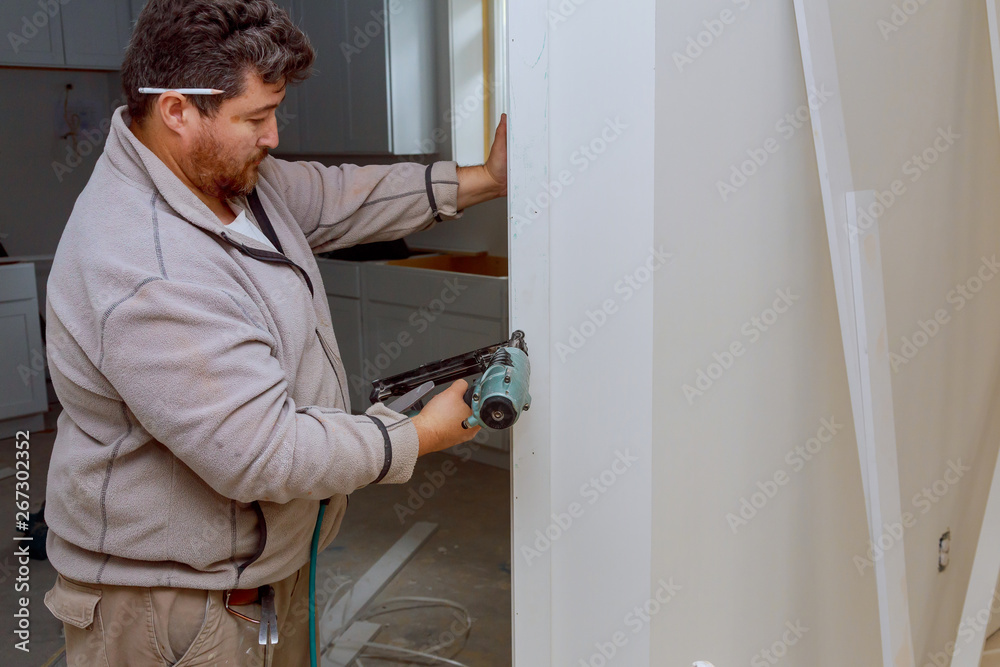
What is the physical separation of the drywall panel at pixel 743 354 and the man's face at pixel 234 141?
597 mm

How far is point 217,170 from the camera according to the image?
1.25 m

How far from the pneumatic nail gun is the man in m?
0.05

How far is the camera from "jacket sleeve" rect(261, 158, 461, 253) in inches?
62.6

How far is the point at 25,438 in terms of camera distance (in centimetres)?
417

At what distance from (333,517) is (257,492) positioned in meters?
0.34

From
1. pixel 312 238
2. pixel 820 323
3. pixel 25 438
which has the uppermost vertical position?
pixel 312 238

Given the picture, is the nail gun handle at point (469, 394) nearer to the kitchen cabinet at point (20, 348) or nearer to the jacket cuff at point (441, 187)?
the jacket cuff at point (441, 187)

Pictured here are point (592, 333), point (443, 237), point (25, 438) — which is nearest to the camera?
point (592, 333)

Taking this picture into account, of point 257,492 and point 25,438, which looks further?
point 25,438

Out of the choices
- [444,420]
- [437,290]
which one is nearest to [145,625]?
[444,420]

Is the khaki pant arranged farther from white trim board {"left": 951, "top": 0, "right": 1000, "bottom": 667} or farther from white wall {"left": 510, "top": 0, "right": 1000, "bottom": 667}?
white trim board {"left": 951, "top": 0, "right": 1000, "bottom": 667}

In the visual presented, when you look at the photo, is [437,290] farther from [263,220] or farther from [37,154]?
[37,154]

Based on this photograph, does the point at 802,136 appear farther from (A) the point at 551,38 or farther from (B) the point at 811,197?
(A) the point at 551,38

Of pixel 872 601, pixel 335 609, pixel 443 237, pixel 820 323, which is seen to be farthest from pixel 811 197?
pixel 443 237
